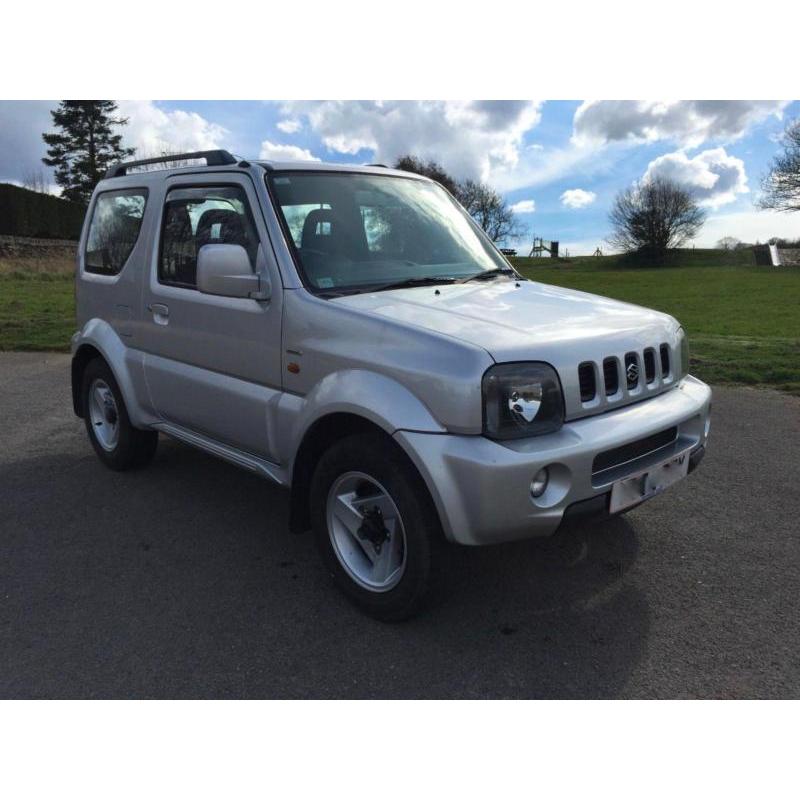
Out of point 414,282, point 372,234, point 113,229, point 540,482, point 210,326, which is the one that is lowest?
point 540,482

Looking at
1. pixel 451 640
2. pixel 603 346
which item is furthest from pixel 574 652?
pixel 603 346

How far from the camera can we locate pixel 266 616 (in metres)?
3.33

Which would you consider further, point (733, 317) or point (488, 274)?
point (733, 317)

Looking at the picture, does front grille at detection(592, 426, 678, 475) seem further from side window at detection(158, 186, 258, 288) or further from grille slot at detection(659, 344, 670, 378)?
side window at detection(158, 186, 258, 288)

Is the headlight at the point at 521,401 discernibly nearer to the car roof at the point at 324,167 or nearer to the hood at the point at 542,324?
the hood at the point at 542,324

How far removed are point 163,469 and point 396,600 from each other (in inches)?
117

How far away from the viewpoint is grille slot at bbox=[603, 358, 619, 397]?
3.15 m

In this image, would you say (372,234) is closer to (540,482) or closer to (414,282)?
(414,282)

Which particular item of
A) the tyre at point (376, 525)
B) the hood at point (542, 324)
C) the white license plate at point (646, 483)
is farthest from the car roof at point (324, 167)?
the white license plate at point (646, 483)

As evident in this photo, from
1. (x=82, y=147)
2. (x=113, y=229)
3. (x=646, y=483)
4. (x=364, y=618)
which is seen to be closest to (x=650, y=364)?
(x=646, y=483)

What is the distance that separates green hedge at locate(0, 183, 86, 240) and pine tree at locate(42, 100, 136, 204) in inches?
396

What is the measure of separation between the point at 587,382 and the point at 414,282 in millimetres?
1152

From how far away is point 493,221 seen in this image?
177ft

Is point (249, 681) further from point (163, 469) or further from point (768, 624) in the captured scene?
point (163, 469)
